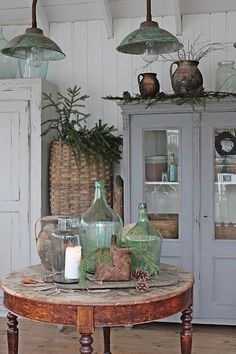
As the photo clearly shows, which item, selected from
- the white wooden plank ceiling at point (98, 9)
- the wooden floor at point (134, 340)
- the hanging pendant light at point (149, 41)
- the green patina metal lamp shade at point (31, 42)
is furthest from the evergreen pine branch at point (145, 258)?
the white wooden plank ceiling at point (98, 9)

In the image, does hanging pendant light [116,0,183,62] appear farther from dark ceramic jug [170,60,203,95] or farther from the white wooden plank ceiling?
the white wooden plank ceiling

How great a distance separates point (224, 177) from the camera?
401 centimetres

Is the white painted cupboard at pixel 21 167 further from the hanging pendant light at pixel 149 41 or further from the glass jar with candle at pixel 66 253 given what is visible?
the glass jar with candle at pixel 66 253

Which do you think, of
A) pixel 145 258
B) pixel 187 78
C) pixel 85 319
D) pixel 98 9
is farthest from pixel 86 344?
pixel 98 9

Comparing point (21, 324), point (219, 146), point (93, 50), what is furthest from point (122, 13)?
point (21, 324)

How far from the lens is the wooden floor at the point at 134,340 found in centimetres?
354

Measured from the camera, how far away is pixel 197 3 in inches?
169

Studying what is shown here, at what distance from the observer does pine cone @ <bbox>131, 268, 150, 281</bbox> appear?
218cm

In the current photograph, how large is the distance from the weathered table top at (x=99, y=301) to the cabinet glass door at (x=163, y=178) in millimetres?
1843

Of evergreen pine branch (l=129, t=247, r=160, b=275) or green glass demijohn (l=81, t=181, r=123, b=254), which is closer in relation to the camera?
evergreen pine branch (l=129, t=247, r=160, b=275)

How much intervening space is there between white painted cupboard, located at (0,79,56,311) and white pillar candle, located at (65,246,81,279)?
7.00ft

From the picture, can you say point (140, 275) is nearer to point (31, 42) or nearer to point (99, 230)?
point (99, 230)

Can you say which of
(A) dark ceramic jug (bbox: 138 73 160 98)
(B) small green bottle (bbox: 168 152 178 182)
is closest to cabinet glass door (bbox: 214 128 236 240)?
(B) small green bottle (bbox: 168 152 178 182)

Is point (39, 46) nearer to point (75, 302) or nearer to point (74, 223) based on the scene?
point (74, 223)
